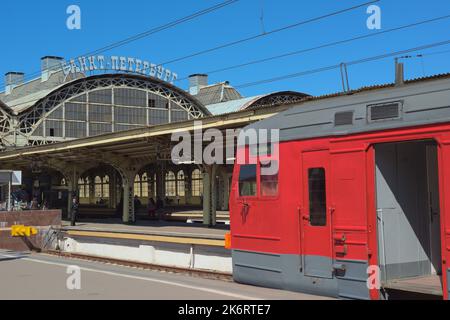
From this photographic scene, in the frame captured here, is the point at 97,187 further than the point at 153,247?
Yes

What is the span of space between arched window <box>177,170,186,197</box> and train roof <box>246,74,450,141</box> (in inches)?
1753

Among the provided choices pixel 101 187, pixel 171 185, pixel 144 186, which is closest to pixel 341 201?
pixel 171 185

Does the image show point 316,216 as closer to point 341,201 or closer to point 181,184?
point 341,201

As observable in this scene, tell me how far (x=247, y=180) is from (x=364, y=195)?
251cm

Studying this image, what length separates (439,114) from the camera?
692 cm

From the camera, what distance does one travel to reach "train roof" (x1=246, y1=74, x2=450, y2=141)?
279 inches

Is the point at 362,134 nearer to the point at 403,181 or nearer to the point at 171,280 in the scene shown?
the point at 403,181

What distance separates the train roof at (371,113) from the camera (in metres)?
7.09

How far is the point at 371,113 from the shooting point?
7789mm

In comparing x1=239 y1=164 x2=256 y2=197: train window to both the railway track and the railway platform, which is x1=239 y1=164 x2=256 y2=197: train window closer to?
the railway track

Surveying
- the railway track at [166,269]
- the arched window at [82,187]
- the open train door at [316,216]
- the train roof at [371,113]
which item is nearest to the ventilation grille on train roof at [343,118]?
the train roof at [371,113]

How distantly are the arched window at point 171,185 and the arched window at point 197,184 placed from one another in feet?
10.1

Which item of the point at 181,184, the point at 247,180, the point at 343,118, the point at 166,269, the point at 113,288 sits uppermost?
the point at 343,118
